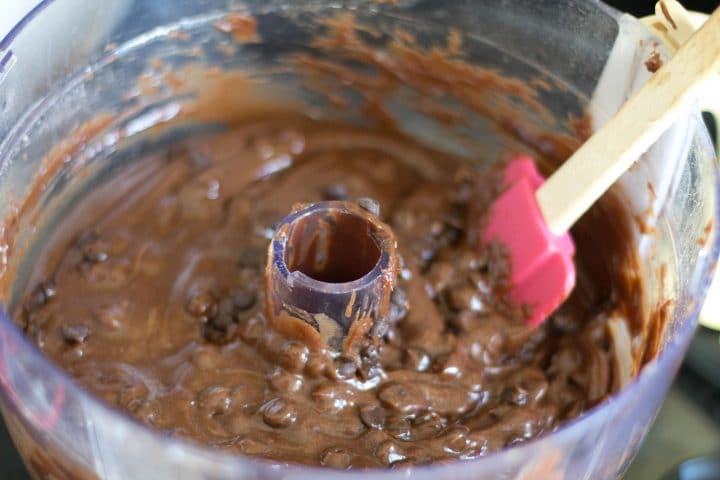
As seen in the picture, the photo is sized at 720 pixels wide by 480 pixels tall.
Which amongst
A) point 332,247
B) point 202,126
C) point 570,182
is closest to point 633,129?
point 570,182

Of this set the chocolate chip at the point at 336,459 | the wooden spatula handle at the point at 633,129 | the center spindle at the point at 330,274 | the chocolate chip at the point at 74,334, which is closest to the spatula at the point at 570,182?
the wooden spatula handle at the point at 633,129

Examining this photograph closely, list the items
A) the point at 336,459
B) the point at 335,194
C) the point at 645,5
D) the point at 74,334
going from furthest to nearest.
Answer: the point at 645,5 < the point at 335,194 < the point at 74,334 < the point at 336,459

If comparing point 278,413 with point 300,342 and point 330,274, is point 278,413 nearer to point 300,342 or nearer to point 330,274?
point 300,342

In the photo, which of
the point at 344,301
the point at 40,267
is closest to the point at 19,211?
the point at 40,267

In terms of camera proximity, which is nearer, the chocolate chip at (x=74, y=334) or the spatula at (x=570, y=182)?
the spatula at (x=570, y=182)

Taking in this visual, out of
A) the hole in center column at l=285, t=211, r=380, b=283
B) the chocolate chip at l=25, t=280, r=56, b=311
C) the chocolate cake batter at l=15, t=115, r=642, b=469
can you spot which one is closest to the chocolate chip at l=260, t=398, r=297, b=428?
the chocolate cake batter at l=15, t=115, r=642, b=469

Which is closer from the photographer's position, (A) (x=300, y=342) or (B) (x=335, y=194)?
(A) (x=300, y=342)

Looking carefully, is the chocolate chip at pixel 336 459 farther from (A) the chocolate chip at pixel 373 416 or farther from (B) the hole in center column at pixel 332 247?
(B) the hole in center column at pixel 332 247

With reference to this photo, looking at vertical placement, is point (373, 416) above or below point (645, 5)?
below
